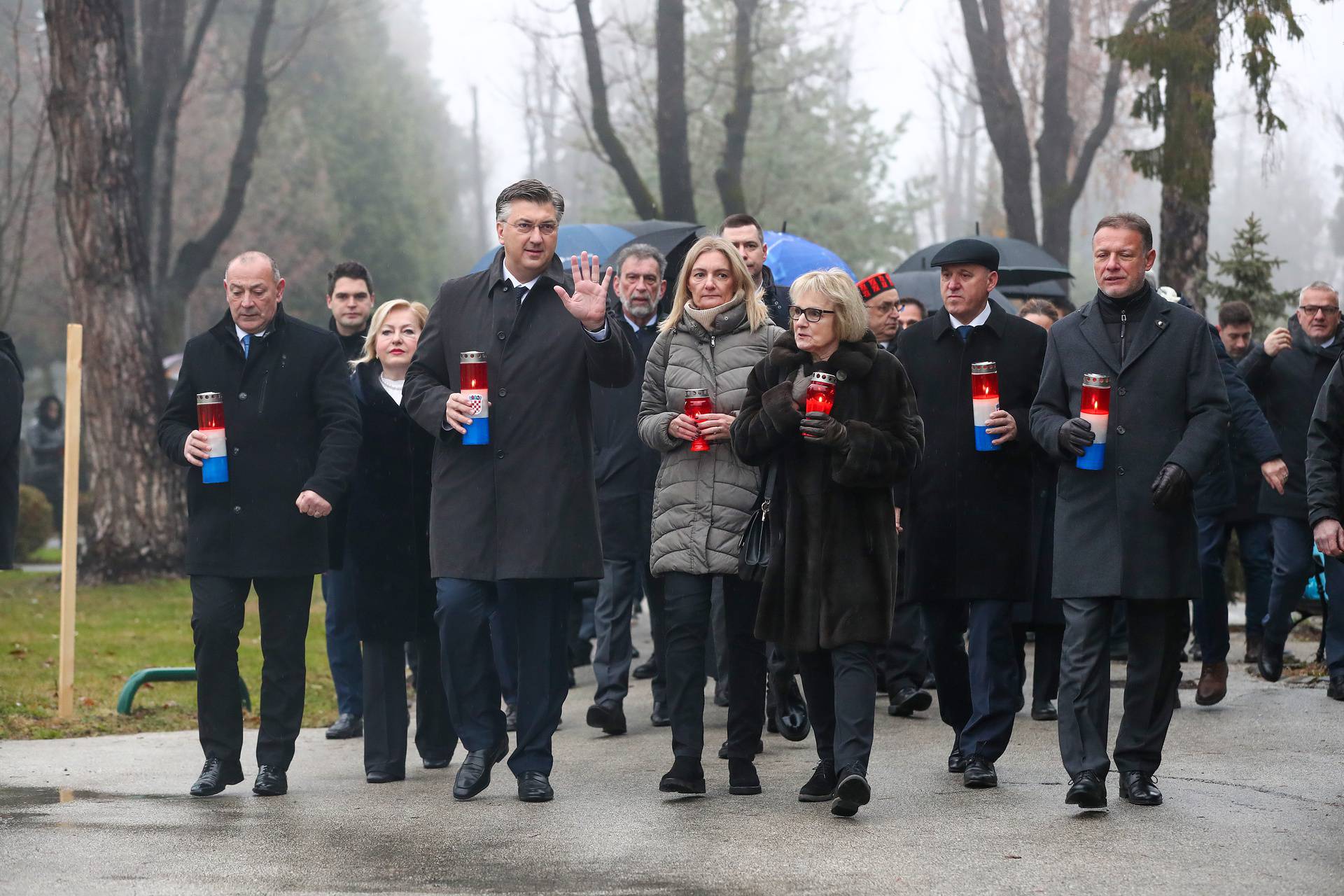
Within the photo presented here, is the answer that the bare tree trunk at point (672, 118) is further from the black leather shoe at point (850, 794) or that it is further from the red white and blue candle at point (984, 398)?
the black leather shoe at point (850, 794)

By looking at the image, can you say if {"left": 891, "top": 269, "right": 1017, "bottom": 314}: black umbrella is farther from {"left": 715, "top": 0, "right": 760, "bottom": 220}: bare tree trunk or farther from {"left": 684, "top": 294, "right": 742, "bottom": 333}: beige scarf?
{"left": 715, "top": 0, "right": 760, "bottom": 220}: bare tree trunk

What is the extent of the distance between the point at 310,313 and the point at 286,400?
40.3 metres

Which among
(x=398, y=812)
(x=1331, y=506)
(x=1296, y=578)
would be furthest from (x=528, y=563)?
(x=1296, y=578)

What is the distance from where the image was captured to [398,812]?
22.5ft

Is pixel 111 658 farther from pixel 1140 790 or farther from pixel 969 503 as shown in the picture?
pixel 1140 790

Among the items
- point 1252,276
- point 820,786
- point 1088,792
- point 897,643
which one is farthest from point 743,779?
point 1252,276

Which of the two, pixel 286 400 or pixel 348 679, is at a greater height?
pixel 286 400

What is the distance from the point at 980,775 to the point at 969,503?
1.12 meters

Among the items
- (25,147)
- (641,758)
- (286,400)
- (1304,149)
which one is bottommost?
(641,758)

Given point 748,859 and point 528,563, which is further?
point 528,563

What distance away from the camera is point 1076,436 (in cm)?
657

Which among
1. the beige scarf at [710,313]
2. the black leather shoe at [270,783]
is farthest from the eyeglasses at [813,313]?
the black leather shoe at [270,783]

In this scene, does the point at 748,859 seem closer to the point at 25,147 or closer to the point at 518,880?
the point at 518,880

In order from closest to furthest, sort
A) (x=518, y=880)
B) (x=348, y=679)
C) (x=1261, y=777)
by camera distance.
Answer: (x=518, y=880)
(x=1261, y=777)
(x=348, y=679)
